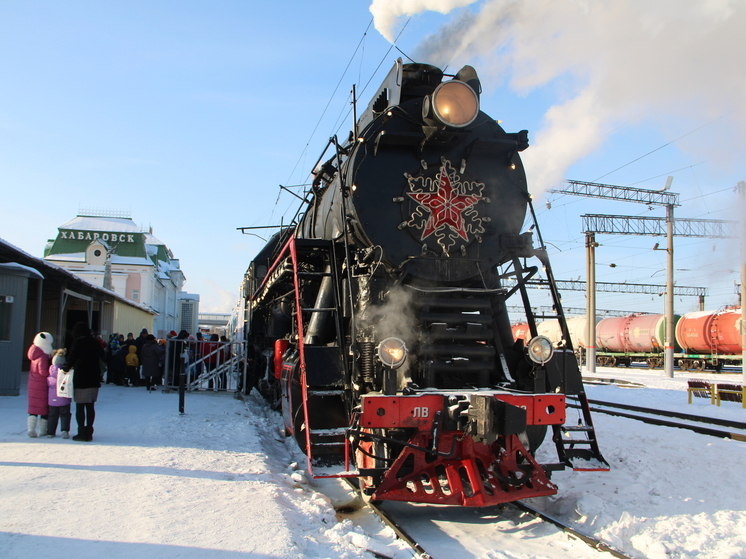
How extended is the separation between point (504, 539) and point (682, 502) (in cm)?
192

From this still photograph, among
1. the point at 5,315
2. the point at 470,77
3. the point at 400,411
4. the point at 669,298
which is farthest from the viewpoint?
Answer: the point at 669,298

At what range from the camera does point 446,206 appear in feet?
20.0

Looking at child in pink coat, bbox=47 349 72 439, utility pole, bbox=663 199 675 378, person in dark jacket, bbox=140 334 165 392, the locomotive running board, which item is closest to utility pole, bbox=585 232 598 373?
utility pole, bbox=663 199 675 378

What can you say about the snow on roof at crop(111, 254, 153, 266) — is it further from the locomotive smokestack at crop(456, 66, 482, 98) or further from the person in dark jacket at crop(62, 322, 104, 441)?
the locomotive smokestack at crop(456, 66, 482, 98)

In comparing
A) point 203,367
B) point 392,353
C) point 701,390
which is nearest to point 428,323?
point 392,353

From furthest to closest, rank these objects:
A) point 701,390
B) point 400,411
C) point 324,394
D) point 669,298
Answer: point 669,298 < point 701,390 < point 324,394 < point 400,411

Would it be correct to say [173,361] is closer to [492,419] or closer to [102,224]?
[492,419]

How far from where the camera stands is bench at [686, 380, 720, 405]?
14.0 meters

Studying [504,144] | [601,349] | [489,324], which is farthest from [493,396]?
[601,349]

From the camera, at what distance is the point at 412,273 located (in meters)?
5.86

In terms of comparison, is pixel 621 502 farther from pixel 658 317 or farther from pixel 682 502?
pixel 658 317

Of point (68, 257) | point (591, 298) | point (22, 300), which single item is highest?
point (68, 257)

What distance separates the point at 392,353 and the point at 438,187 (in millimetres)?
2066

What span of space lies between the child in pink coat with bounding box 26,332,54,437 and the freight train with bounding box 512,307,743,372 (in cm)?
2023
